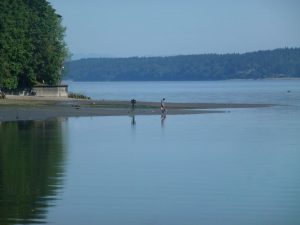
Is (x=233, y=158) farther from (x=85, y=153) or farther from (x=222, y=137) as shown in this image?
(x=222, y=137)

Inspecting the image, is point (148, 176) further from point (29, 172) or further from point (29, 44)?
point (29, 44)

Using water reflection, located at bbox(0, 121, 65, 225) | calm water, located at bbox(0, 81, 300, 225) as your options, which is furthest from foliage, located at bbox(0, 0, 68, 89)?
water reflection, located at bbox(0, 121, 65, 225)

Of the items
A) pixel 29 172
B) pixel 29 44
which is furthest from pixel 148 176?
pixel 29 44

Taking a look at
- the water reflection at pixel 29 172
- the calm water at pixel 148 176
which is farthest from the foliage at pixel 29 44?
the water reflection at pixel 29 172

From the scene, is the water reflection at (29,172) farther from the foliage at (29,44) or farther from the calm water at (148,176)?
the foliage at (29,44)

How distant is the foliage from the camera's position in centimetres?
7106

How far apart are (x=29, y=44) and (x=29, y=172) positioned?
5628 centimetres

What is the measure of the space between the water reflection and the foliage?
28061 mm

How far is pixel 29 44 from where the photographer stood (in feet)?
263

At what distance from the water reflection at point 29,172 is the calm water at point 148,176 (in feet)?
0.09

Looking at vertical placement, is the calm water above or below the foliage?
below

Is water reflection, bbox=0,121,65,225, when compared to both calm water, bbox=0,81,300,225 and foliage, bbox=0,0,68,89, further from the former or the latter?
foliage, bbox=0,0,68,89

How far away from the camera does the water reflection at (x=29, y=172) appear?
60.6 feet

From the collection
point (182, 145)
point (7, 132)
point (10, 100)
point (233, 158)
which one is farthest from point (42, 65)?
point (233, 158)
